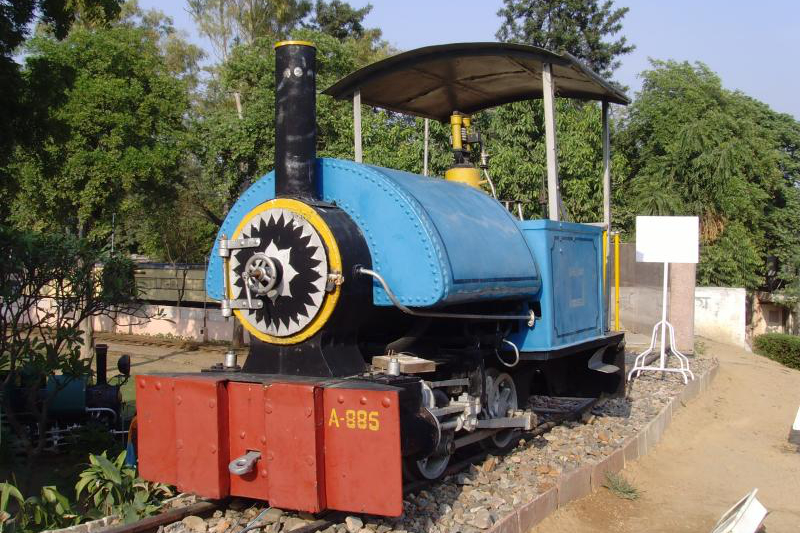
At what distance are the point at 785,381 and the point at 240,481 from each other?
444 inches

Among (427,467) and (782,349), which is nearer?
(427,467)

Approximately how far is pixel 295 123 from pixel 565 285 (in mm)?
2799

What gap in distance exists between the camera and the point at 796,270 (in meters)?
25.0

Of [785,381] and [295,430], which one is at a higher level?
[295,430]

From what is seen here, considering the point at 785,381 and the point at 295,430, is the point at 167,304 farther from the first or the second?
the point at 295,430

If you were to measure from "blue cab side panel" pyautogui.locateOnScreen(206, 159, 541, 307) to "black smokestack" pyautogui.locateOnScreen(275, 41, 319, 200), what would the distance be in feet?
0.86

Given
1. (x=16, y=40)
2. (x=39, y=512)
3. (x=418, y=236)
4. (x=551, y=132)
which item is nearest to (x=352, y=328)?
(x=418, y=236)

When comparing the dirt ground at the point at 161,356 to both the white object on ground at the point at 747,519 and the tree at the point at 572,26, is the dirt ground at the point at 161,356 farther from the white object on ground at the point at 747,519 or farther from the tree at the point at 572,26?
the tree at the point at 572,26

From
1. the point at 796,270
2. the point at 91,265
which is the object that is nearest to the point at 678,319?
the point at 91,265

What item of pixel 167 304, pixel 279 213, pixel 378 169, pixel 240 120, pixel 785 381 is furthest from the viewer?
pixel 167 304

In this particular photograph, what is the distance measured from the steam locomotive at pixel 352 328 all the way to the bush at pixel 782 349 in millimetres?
17123

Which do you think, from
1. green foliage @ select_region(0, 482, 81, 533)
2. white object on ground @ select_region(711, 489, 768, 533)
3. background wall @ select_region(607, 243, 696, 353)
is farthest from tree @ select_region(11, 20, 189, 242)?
white object on ground @ select_region(711, 489, 768, 533)

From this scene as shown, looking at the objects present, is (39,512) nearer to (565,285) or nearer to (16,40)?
(565,285)

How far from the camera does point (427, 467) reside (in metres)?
5.39
